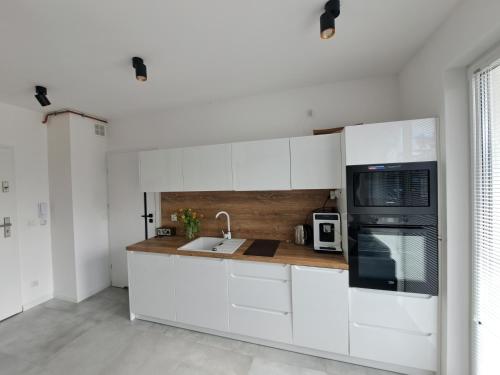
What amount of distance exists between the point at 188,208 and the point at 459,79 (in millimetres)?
2918

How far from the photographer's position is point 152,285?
235cm

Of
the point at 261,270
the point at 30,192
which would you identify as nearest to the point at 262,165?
the point at 261,270

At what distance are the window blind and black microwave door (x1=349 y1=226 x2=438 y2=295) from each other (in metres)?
0.23

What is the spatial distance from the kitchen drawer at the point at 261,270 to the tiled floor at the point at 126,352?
72 cm

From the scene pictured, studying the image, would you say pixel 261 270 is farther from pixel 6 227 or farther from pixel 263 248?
pixel 6 227

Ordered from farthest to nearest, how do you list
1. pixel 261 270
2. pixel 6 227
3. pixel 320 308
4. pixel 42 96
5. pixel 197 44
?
pixel 6 227 → pixel 42 96 → pixel 261 270 → pixel 320 308 → pixel 197 44

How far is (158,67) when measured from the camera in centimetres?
189

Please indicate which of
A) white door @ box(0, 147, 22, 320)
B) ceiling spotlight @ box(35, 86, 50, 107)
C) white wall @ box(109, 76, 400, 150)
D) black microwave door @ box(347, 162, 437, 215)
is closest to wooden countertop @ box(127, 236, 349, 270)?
black microwave door @ box(347, 162, 437, 215)

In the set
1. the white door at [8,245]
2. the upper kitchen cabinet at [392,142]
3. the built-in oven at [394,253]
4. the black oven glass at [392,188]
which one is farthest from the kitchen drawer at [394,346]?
the white door at [8,245]

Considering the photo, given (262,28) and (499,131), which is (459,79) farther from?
(262,28)

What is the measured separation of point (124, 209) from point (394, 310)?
11.7ft

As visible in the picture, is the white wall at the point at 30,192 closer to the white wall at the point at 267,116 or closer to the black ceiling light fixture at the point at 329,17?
the white wall at the point at 267,116

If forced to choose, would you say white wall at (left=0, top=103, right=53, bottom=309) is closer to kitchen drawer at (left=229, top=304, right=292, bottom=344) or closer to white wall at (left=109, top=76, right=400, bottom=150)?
white wall at (left=109, top=76, right=400, bottom=150)

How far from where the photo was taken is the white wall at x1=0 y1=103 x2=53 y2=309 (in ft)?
8.79
